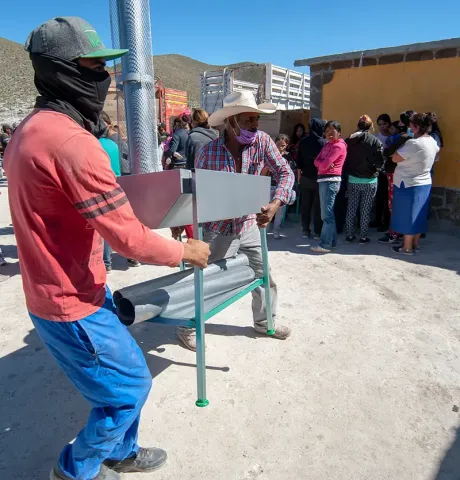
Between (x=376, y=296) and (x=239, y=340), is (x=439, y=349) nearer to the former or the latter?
(x=376, y=296)

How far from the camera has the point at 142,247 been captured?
4.89 feet

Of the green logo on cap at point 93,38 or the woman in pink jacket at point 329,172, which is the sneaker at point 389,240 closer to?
the woman in pink jacket at point 329,172

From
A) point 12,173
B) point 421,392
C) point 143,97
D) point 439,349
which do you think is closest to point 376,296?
point 439,349

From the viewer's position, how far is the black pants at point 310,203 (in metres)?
6.62

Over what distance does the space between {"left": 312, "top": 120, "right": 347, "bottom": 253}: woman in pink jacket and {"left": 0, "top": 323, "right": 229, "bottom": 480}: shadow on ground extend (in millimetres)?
3339

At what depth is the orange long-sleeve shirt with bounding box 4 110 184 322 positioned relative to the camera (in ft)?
4.38

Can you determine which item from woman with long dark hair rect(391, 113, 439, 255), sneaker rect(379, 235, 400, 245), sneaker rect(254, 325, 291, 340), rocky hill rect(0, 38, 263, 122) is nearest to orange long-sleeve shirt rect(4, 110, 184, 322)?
sneaker rect(254, 325, 291, 340)

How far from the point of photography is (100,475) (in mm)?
1923

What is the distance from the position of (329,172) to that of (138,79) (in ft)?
9.98

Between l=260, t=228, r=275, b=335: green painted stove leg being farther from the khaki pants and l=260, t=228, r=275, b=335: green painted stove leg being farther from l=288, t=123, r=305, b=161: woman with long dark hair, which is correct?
l=288, t=123, r=305, b=161: woman with long dark hair

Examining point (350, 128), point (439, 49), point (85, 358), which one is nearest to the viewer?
point (85, 358)

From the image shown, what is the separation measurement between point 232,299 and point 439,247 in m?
4.67

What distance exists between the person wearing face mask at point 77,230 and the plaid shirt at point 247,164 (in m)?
1.33

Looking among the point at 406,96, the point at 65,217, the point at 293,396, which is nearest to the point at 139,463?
the point at 293,396
